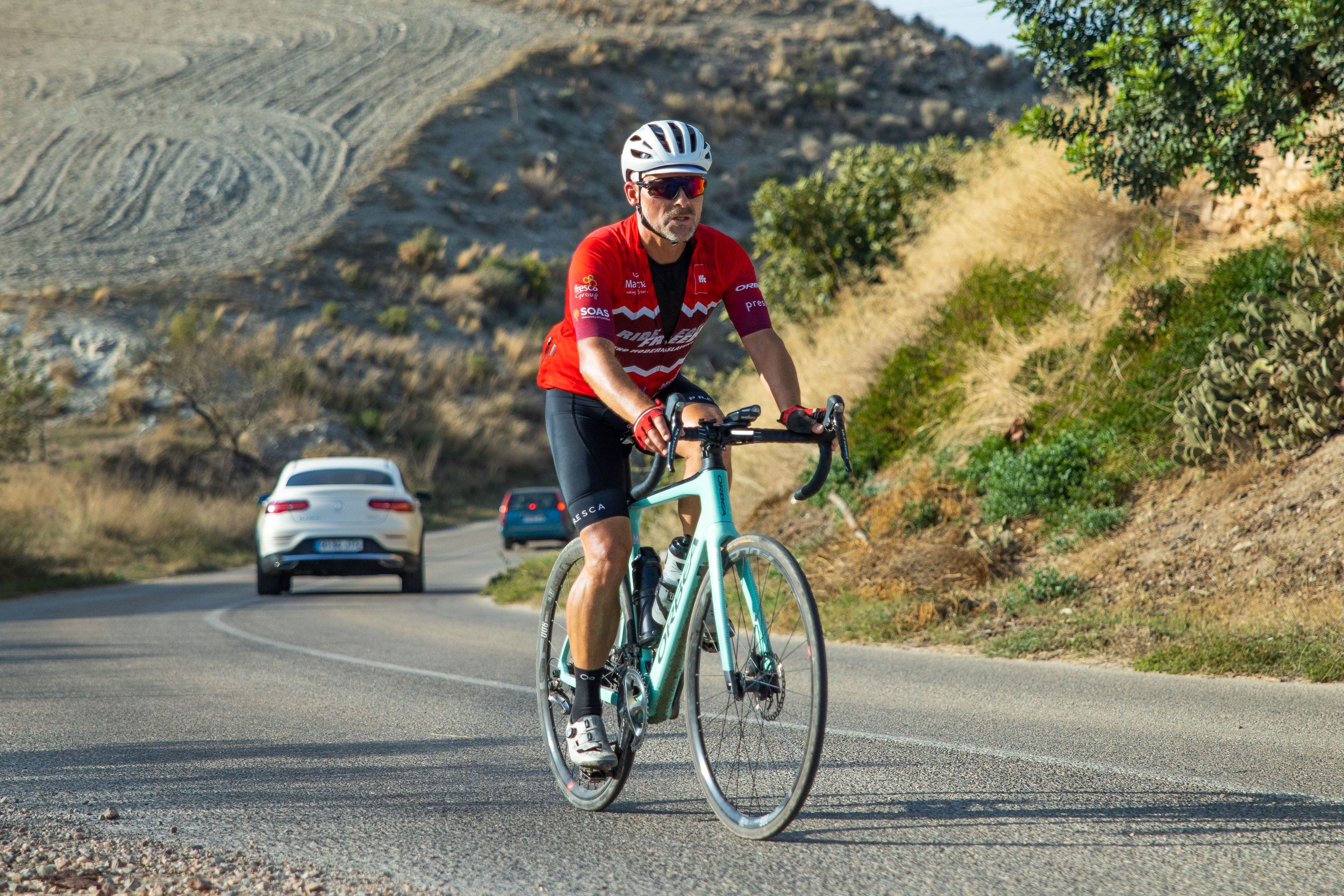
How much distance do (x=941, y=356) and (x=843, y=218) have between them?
541 centimetres

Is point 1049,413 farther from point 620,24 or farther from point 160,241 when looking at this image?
point 620,24

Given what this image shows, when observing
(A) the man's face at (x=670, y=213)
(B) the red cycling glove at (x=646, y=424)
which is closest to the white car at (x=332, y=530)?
(A) the man's face at (x=670, y=213)

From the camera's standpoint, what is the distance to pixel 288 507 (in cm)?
1667

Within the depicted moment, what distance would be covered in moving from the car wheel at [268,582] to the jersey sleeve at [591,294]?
13897 mm

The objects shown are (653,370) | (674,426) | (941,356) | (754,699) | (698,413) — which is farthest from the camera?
(941,356)

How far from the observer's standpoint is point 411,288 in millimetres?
48531

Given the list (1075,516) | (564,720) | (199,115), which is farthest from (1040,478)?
(199,115)

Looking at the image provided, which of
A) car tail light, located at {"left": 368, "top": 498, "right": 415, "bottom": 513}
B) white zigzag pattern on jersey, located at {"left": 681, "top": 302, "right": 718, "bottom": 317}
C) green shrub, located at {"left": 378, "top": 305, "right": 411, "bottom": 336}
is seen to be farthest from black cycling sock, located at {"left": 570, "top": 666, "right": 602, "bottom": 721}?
green shrub, located at {"left": 378, "top": 305, "right": 411, "bottom": 336}

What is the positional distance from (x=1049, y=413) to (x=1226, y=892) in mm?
9035

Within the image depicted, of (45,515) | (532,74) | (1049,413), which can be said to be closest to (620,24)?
(532,74)

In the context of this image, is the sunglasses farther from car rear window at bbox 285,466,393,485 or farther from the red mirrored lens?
car rear window at bbox 285,466,393,485

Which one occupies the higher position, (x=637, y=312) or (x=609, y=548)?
(x=637, y=312)

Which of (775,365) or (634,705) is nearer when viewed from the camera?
(634,705)

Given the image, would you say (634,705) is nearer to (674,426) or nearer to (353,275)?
(674,426)
